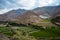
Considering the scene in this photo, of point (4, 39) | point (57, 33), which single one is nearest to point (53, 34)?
point (57, 33)

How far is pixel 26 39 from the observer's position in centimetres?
4019

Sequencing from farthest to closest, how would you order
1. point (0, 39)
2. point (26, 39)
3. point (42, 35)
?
point (42, 35) < point (26, 39) < point (0, 39)

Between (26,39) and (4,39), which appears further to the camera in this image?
(26,39)

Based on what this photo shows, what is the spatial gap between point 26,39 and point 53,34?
141ft

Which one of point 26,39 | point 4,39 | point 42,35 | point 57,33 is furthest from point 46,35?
point 4,39

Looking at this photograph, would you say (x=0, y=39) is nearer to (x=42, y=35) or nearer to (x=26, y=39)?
(x=26, y=39)

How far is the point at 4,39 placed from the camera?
28.2 metres

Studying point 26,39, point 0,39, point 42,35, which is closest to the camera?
point 0,39

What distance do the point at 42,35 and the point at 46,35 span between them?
1.64 metres

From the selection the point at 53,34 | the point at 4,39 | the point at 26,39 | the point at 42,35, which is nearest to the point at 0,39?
the point at 4,39

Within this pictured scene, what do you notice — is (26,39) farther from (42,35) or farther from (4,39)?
(42,35)

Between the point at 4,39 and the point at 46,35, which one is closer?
the point at 4,39

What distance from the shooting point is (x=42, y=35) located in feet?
255

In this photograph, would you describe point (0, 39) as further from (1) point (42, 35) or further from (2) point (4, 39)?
(1) point (42, 35)
